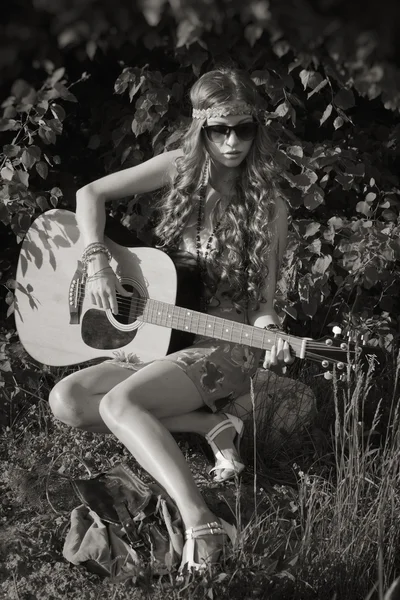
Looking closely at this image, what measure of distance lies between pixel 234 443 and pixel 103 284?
31.2 inches

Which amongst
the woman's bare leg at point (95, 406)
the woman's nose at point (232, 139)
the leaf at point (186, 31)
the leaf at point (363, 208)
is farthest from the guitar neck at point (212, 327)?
the leaf at point (186, 31)

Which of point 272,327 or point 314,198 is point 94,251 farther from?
point 314,198

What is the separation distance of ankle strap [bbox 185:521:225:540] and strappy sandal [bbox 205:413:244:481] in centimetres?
50

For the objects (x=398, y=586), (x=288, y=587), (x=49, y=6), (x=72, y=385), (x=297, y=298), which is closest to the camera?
(x=49, y=6)

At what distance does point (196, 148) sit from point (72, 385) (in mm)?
1043

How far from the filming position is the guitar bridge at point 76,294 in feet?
10.5

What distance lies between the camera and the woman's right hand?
2996 millimetres

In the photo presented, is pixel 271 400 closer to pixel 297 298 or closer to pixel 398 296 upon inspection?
pixel 297 298

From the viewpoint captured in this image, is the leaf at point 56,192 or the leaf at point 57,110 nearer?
the leaf at point 57,110

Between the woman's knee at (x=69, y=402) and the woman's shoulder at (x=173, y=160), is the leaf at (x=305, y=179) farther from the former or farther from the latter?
the woman's knee at (x=69, y=402)

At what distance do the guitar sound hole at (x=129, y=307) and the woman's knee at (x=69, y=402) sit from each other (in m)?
0.36

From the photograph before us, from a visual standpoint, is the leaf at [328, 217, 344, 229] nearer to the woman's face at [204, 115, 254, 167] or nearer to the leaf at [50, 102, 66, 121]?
the woman's face at [204, 115, 254, 167]

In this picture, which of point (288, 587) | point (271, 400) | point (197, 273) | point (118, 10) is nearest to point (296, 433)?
point (271, 400)

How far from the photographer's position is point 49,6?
971mm
